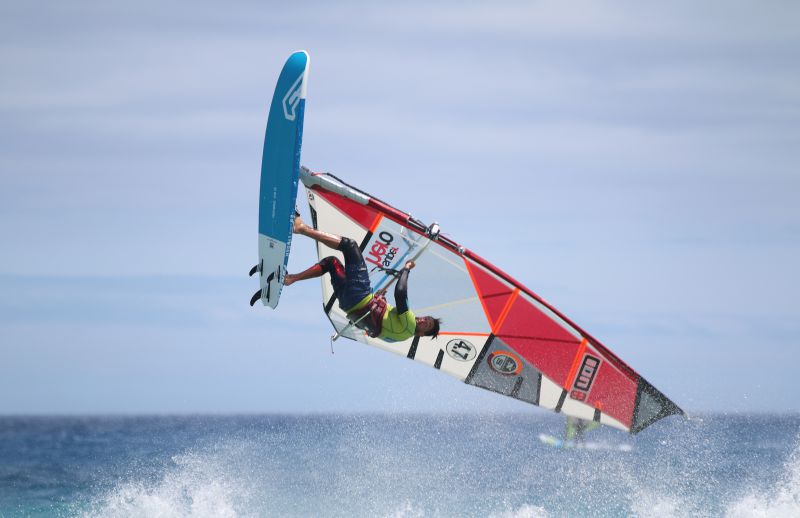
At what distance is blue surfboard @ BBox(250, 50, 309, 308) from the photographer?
6.00 meters

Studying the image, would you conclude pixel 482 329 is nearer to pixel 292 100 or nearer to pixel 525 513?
pixel 292 100

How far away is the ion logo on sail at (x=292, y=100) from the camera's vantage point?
19.6 ft

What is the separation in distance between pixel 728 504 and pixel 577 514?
247 cm

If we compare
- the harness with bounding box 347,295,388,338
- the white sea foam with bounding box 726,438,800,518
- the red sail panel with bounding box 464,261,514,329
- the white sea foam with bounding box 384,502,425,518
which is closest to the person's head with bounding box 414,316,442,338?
the harness with bounding box 347,295,388,338

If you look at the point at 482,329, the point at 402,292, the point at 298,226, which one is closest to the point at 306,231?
the point at 298,226

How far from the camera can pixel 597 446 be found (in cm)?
746

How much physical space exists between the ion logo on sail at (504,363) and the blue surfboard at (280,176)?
234 cm

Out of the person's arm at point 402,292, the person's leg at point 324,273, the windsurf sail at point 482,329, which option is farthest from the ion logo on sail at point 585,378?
the person's leg at point 324,273

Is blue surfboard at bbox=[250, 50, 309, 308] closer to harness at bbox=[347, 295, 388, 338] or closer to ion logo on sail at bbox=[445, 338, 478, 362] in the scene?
harness at bbox=[347, 295, 388, 338]

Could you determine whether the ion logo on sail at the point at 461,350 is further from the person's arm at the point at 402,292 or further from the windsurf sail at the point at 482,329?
the person's arm at the point at 402,292

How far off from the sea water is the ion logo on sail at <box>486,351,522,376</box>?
90 centimetres

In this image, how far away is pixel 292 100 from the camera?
603 centimetres

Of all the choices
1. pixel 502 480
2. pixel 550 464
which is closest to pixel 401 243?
pixel 502 480

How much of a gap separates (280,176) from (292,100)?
589 mm
